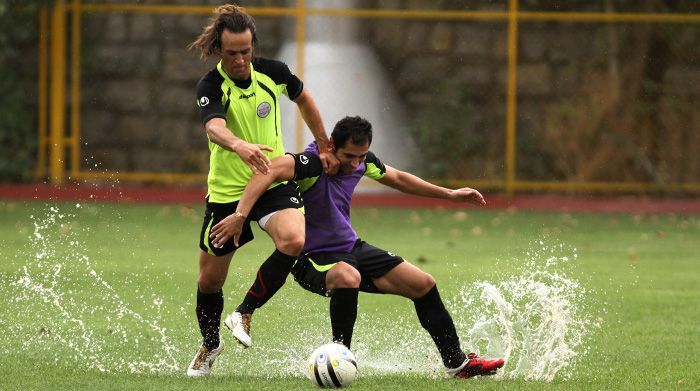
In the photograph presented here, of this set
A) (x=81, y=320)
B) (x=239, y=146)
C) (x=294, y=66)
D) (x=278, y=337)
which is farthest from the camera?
(x=294, y=66)

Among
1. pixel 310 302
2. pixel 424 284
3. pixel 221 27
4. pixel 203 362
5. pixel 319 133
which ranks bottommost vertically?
pixel 310 302

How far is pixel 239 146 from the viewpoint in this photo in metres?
6.17

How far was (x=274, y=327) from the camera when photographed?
8070mm

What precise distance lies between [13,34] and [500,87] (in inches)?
245

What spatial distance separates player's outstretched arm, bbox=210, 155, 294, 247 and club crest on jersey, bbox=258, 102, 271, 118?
368mm

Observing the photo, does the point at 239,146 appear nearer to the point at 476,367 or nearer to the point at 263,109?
the point at 263,109

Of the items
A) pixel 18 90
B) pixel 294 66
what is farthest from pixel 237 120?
pixel 18 90

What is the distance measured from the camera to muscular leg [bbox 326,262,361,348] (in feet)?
20.7

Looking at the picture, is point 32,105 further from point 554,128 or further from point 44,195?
point 554,128

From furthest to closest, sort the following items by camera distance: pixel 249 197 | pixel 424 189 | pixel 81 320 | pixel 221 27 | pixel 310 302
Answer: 1. pixel 310 302
2. pixel 81 320
3. pixel 424 189
4. pixel 221 27
5. pixel 249 197

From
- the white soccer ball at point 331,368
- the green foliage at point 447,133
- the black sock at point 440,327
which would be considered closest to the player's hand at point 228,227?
the white soccer ball at point 331,368

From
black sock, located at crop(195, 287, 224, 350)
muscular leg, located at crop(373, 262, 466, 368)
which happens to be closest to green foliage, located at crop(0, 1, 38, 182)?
black sock, located at crop(195, 287, 224, 350)

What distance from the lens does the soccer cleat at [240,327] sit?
6312 millimetres

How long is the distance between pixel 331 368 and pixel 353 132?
1130 mm
